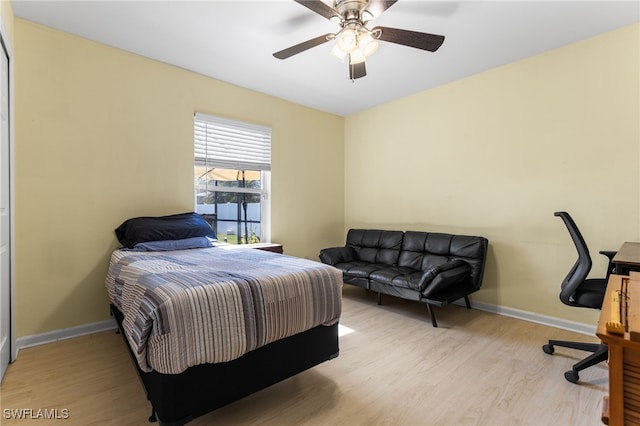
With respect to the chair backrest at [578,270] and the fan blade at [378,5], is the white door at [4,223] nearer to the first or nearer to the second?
the fan blade at [378,5]

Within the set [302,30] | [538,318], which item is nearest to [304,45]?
[302,30]

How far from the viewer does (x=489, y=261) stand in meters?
3.41

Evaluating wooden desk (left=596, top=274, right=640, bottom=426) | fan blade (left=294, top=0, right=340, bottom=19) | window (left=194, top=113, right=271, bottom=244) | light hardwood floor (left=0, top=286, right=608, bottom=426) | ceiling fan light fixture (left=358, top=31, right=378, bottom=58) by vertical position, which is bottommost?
light hardwood floor (left=0, top=286, right=608, bottom=426)

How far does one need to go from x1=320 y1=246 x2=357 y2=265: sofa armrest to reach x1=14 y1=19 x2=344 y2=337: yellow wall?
1.75m

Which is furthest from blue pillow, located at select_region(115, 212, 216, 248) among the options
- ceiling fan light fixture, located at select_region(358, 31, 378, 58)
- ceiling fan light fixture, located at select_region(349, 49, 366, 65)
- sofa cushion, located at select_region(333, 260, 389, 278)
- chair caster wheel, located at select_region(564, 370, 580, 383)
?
chair caster wheel, located at select_region(564, 370, 580, 383)

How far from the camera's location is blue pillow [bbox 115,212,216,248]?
2.80 m

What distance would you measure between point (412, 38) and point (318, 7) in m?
0.68

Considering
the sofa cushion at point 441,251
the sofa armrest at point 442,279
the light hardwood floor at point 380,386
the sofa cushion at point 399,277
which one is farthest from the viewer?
the sofa cushion at point 441,251

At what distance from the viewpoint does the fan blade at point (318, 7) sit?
178cm

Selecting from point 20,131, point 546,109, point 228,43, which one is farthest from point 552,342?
point 20,131

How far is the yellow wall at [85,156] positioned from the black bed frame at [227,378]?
164cm

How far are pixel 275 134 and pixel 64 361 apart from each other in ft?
10.4

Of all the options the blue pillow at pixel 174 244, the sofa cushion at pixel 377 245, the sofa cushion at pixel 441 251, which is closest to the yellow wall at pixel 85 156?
the blue pillow at pixel 174 244

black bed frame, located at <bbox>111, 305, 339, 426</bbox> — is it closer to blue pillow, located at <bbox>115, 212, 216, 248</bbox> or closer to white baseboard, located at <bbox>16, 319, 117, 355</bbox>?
blue pillow, located at <bbox>115, 212, 216, 248</bbox>
